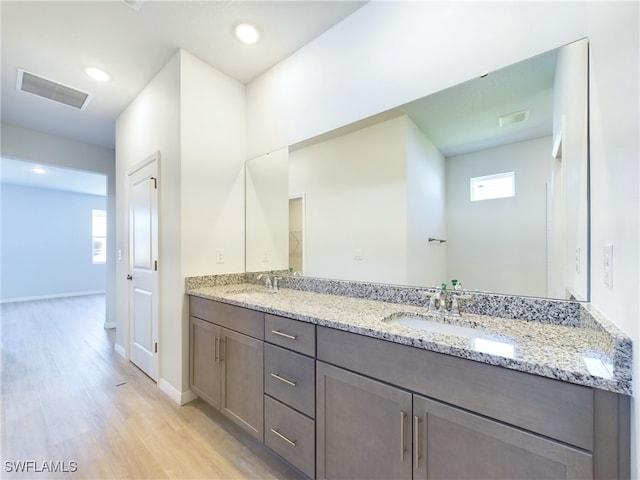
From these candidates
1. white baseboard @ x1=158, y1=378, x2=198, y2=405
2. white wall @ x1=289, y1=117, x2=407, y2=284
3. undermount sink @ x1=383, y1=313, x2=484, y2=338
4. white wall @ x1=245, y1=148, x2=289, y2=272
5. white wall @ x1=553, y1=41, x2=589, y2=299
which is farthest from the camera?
white wall @ x1=245, y1=148, x2=289, y2=272

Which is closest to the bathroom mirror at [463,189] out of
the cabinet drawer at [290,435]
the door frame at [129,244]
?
the cabinet drawer at [290,435]

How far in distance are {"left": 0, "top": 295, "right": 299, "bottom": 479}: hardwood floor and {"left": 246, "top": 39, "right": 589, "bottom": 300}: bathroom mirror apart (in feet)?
4.10

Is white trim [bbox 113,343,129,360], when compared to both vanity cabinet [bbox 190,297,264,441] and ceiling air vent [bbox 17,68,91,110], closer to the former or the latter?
vanity cabinet [bbox 190,297,264,441]

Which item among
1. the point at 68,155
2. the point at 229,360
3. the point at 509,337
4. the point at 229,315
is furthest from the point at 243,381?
the point at 68,155

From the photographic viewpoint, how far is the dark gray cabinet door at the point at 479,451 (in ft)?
→ 2.49

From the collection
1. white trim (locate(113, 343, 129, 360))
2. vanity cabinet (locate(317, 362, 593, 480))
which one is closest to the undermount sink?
vanity cabinet (locate(317, 362, 593, 480))

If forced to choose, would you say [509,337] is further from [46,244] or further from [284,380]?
[46,244]

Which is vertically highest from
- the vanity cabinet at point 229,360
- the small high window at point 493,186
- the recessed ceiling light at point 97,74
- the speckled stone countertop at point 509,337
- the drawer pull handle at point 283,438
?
the recessed ceiling light at point 97,74

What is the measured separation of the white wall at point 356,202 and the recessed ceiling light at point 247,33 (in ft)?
2.81

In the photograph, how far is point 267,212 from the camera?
2.55 m

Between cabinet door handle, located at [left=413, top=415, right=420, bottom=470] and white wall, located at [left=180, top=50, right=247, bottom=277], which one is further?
white wall, located at [left=180, top=50, right=247, bottom=277]

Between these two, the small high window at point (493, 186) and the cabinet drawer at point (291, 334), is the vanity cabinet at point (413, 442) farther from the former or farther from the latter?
the small high window at point (493, 186)

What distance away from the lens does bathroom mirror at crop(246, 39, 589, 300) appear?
1.22m

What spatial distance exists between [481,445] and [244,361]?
1286 mm
